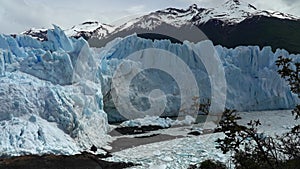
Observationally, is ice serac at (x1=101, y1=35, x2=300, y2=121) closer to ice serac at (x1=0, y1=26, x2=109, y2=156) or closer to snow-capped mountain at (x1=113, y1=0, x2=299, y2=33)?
ice serac at (x1=0, y1=26, x2=109, y2=156)

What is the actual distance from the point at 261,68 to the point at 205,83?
3.81 meters

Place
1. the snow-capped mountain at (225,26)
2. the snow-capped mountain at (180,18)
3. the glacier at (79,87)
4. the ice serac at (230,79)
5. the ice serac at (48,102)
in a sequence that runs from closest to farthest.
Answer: the ice serac at (48,102), the glacier at (79,87), the ice serac at (230,79), the snow-capped mountain at (225,26), the snow-capped mountain at (180,18)

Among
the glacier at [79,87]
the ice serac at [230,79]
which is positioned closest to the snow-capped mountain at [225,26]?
the ice serac at [230,79]

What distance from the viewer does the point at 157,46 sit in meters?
21.7

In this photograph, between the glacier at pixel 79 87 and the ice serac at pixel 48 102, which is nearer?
the ice serac at pixel 48 102

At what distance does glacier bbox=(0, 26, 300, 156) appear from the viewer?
10.9 meters

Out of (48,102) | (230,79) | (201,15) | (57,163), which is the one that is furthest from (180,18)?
(57,163)

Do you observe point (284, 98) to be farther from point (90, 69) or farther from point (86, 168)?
point (86, 168)

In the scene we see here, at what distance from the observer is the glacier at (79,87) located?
35.8 ft

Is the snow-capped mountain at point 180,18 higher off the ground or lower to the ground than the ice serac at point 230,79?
higher

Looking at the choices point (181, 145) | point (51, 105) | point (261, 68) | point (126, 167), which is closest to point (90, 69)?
point (51, 105)

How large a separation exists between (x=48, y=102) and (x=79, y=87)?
209cm

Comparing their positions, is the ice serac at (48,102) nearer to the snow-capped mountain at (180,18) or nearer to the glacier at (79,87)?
the glacier at (79,87)

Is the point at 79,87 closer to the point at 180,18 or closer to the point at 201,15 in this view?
the point at 180,18
